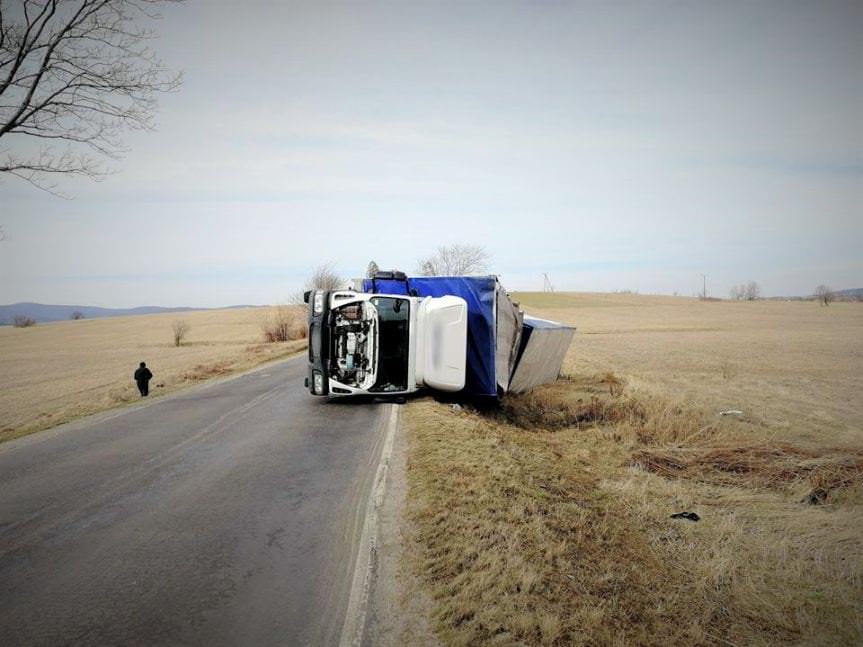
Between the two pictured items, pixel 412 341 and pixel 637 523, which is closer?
pixel 637 523

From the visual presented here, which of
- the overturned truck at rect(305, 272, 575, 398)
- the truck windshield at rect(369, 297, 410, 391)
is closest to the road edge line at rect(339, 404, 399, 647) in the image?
the overturned truck at rect(305, 272, 575, 398)

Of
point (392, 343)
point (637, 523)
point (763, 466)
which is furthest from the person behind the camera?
point (392, 343)

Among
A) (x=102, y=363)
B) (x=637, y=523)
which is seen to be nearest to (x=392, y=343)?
(x=637, y=523)

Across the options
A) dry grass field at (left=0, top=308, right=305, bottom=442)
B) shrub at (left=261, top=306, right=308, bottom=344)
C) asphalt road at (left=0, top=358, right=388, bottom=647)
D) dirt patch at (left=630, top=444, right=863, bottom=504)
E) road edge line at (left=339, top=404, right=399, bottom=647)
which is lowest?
dry grass field at (left=0, top=308, right=305, bottom=442)

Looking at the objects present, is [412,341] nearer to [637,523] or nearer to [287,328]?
[637,523]

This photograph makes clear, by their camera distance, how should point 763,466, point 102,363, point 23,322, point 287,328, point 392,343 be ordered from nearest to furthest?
point 763,466, point 392,343, point 102,363, point 287,328, point 23,322

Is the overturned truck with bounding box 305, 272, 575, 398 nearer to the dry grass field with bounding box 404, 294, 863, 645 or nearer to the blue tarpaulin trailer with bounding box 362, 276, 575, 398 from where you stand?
the blue tarpaulin trailer with bounding box 362, 276, 575, 398

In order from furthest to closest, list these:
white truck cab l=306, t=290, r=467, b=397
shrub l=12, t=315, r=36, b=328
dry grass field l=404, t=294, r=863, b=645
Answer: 1. shrub l=12, t=315, r=36, b=328
2. white truck cab l=306, t=290, r=467, b=397
3. dry grass field l=404, t=294, r=863, b=645

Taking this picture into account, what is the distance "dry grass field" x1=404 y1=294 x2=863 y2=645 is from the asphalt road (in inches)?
32.3

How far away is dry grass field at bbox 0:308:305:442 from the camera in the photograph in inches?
589

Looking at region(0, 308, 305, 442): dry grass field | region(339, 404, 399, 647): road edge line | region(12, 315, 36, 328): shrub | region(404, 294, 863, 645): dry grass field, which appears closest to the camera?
region(339, 404, 399, 647): road edge line

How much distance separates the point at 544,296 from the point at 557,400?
8620cm

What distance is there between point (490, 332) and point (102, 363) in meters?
34.0

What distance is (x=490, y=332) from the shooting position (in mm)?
10258
